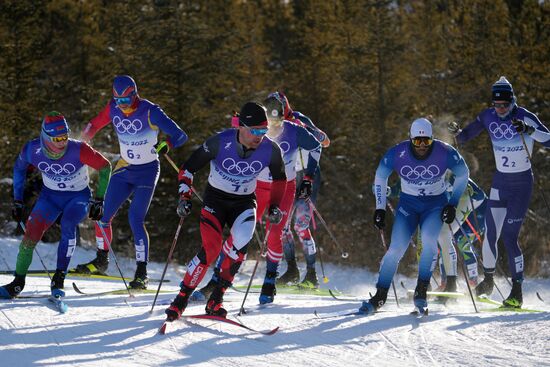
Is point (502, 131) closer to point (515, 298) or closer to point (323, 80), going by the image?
point (515, 298)

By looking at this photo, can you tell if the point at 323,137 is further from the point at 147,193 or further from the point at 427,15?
the point at 427,15

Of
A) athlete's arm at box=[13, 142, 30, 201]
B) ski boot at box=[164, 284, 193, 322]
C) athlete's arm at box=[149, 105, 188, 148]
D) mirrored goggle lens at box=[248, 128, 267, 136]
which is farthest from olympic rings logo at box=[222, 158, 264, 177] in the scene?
athlete's arm at box=[13, 142, 30, 201]

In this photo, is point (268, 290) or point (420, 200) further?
point (268, 290)

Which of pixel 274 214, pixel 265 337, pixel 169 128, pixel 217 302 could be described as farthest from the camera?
pixel 169 128

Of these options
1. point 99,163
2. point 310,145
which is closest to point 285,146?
point 310,145

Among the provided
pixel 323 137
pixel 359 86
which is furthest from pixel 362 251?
pixel 323 137

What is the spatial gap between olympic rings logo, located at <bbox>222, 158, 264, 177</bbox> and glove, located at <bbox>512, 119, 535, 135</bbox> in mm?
3655

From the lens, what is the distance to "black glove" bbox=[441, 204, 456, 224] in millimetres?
7869

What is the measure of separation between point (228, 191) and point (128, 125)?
100 inches

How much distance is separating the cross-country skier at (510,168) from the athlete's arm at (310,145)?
215 cm

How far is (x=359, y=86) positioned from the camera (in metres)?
22.1

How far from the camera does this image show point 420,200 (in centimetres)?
816

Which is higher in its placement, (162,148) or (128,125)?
(128,125)

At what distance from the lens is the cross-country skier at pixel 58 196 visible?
807cm
